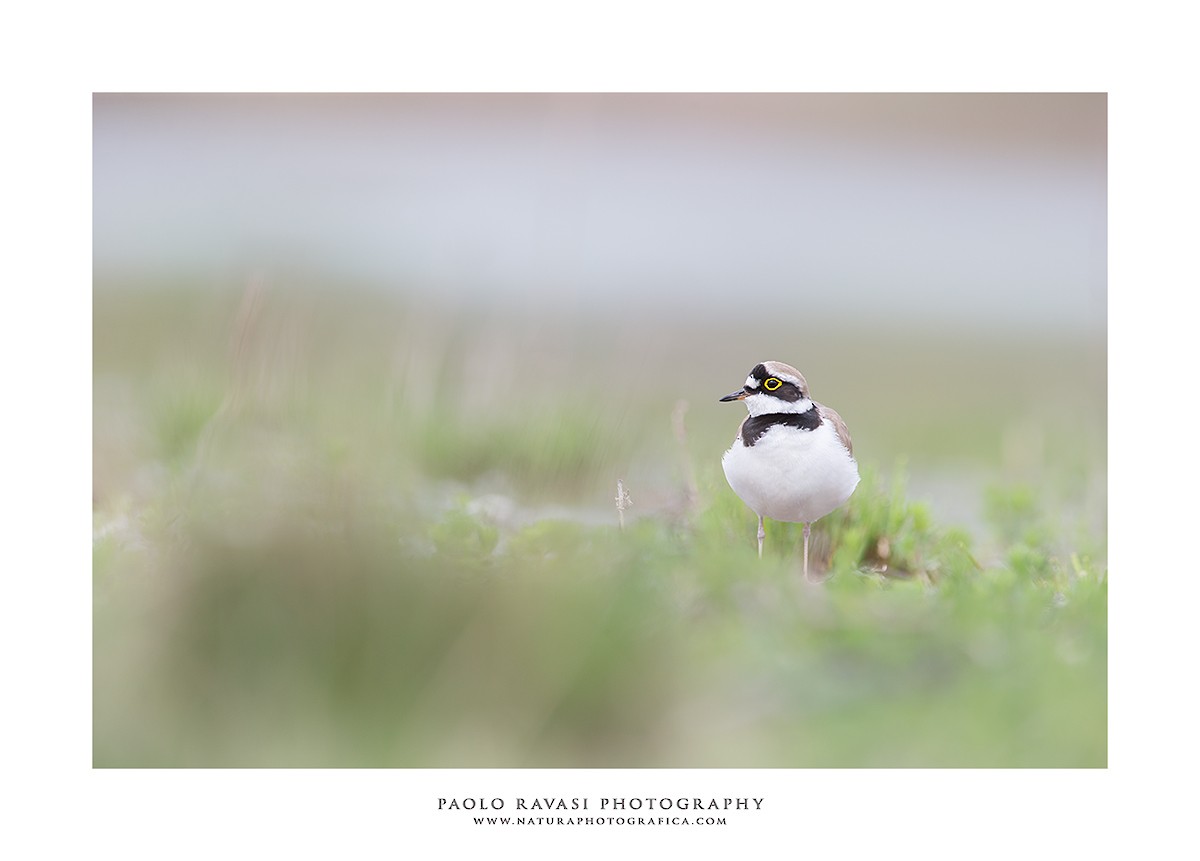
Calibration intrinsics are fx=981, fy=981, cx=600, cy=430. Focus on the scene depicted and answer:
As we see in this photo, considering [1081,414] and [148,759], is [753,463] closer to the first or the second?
[148,759]

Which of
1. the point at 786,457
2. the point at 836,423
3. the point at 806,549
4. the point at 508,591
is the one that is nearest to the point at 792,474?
the point at 786,457

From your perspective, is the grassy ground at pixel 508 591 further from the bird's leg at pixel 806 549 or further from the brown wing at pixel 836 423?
the brown wing at pixel 836 423

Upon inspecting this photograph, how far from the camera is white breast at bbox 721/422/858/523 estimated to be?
393cm

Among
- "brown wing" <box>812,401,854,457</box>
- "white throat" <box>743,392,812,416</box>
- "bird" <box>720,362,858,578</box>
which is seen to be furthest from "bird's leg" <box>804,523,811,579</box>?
"white throat" <box>743,392,812,416</box>

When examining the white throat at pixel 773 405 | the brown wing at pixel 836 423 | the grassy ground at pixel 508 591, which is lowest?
the grassy ground at pixel 508 591

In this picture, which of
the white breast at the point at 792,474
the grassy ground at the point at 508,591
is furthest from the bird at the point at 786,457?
the grassy ground at the point at 508,591

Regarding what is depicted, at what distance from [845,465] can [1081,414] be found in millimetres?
2486

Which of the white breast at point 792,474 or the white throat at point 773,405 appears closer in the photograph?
the white breast at point 792,474

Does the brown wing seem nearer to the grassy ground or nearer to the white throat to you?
the white throat

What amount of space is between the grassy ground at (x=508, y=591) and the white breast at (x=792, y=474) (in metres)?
0.20

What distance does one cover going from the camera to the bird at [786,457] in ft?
12.9

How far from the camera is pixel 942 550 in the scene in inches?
165

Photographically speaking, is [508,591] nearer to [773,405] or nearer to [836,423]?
[773,405]

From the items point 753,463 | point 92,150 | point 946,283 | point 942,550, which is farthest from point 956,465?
point 92,150
